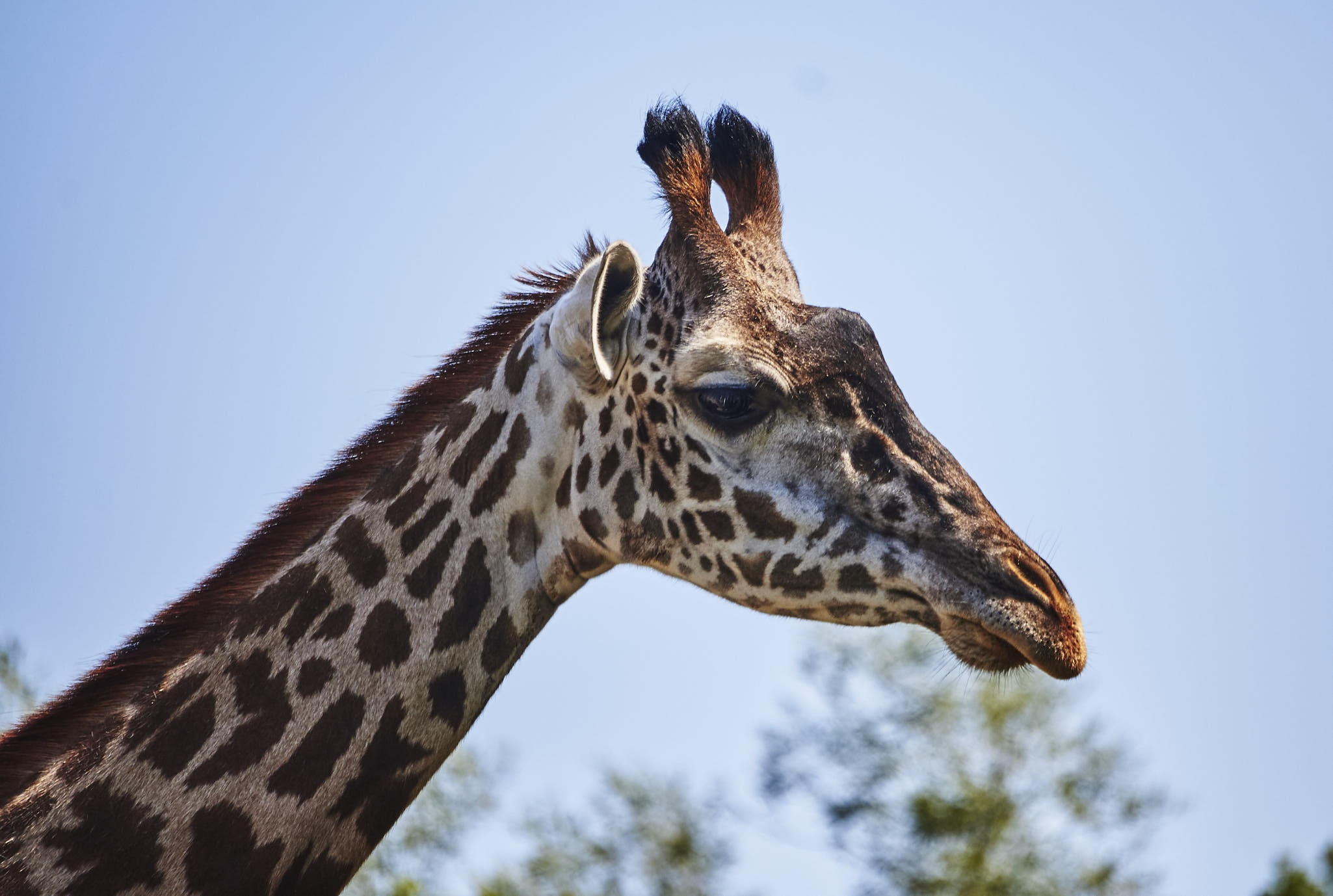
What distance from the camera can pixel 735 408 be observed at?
4500 mm

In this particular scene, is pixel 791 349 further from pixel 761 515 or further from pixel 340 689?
pixel 340 689

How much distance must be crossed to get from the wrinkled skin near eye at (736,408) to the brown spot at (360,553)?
48.4 inches

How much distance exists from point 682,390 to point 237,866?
206 centimetres

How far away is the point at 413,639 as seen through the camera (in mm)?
4367

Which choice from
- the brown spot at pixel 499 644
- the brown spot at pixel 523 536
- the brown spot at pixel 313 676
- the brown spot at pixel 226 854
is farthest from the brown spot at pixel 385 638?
the brown spot at pixel 226 854

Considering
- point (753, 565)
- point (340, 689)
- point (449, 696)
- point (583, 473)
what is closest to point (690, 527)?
point (753, 565)

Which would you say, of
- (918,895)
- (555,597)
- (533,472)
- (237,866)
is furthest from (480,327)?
(918,895)

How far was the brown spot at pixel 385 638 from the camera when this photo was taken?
4.33 meters

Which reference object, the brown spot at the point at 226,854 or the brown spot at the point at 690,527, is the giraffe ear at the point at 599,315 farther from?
the brown spot at the point at 226,854

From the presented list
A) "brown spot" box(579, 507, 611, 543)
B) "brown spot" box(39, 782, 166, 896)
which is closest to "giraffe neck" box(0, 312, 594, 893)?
"brown spot" box(39, 782, 166, 896)

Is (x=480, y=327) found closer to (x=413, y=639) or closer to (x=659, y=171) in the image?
(x=659, y=171)

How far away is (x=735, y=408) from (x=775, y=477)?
10.7 inches

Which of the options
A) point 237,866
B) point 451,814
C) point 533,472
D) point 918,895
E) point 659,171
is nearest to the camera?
point 237,866

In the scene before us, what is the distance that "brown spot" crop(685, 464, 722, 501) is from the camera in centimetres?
448
